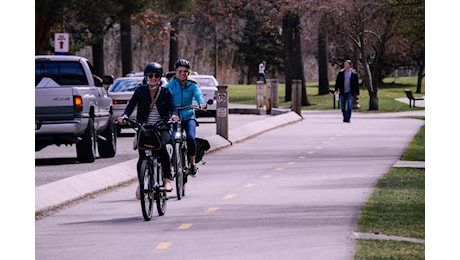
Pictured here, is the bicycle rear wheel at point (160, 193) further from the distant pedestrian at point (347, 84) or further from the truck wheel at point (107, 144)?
the distant pedestrian at point (347, 84)

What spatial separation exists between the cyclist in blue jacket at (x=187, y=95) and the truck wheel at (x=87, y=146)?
18.8 ft

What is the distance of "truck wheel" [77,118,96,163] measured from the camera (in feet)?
78.7

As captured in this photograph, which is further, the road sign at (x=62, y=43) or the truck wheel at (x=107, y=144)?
the road sign at (x=62, y=43)

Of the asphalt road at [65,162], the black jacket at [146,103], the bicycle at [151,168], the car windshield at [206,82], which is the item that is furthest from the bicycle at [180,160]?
the car windshield at [206,82]

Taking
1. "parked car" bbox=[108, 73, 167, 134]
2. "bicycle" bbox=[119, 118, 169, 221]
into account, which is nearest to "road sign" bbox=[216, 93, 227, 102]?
"parked car" bbox=[108, 73, 167, 134]

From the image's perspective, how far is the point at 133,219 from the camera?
15141mm

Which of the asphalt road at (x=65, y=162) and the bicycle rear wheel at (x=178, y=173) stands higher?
the bicycle rear wheel at (x=178, y=173)

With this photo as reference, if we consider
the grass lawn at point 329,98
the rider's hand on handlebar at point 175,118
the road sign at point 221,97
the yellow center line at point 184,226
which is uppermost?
the rider's hand on handlebar at point 175,118

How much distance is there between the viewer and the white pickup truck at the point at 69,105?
A: 23.3 m

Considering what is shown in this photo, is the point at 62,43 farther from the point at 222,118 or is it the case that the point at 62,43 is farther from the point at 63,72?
the point at 63,72

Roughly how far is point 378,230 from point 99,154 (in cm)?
1307

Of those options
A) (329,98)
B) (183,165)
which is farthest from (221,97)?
(329,98)
